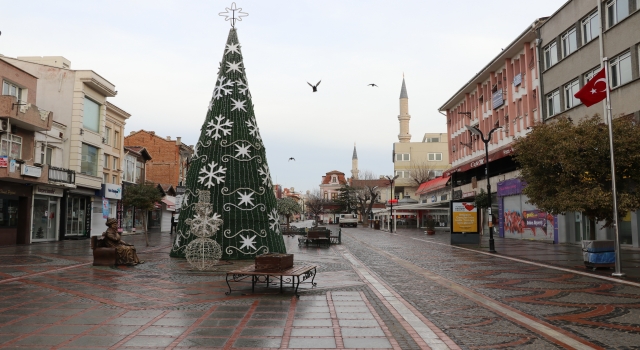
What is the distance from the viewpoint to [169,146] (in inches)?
2127

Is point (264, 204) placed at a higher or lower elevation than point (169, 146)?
lower

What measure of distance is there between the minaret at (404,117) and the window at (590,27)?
7064 centimetres

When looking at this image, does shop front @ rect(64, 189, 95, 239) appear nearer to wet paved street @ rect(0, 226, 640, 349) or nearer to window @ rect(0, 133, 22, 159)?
window @ rect(0, 133, 22, 159)

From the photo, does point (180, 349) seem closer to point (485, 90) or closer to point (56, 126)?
point (56, 126)

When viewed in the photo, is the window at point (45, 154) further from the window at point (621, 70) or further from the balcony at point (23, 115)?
the window at point (621, 70)

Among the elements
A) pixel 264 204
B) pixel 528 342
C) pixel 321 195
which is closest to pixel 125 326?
pixel 528 342

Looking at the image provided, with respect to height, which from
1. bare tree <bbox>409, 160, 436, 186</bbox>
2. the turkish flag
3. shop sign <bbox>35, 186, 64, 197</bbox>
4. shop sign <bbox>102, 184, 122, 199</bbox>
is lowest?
shop sign <bbox>35, 186, 64, 197</bbox>

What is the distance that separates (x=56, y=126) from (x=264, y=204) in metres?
20.2

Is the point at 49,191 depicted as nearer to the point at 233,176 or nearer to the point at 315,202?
the point at 233,176

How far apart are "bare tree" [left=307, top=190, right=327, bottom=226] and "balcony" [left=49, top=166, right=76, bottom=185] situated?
190ft

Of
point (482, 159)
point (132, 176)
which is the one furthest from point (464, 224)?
point (132, 176)

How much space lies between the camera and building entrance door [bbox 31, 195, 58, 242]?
29016 mm

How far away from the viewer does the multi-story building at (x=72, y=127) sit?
31.3 metres

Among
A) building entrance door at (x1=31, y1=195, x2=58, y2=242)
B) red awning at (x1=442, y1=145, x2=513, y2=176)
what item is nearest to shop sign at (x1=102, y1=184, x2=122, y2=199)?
building entrance door at (x1=31, y1=195, x2=58, y2=242)
